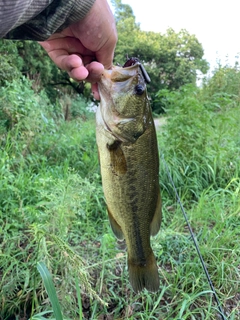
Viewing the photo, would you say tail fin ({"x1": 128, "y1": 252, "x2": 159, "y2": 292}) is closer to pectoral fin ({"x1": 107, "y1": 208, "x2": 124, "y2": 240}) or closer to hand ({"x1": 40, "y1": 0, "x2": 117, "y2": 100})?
A: pectoral fin ({"x1": 107, "y1": 208, "x2": 124, "y2": 240})

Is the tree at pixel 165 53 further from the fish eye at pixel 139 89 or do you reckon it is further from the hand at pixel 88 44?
the fish eye at pixel 139 89

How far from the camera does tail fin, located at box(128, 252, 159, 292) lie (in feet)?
5.23

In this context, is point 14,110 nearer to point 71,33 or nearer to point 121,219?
point 71,33

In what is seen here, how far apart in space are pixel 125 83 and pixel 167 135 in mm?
2847

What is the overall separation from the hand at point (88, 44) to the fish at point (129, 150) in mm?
110

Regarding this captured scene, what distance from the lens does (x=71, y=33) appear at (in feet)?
4.95

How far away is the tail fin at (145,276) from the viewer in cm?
159

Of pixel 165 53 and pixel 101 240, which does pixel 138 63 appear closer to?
pixel 101 240

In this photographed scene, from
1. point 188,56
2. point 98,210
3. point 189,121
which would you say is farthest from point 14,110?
point 188,56

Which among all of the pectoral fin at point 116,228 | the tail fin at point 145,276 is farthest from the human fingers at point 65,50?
the tail fin at point 145,276

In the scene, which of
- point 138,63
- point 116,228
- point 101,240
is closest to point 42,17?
point 138,63

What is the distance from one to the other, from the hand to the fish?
11cm

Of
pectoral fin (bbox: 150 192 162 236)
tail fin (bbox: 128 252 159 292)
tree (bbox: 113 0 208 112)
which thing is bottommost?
tree (bbox: 113 0 208 112)

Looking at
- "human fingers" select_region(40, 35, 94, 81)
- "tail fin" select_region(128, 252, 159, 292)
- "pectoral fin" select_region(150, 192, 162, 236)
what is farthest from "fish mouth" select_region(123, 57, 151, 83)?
"tail fin" select_region(128, 252, 159, 292)
